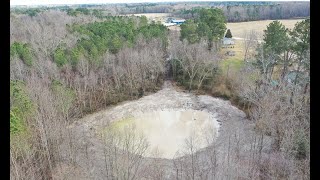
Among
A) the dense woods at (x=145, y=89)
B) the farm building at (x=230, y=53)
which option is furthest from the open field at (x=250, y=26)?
the dense woods at (x=145, y=89)

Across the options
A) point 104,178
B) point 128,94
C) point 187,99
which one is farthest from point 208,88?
point 104,178

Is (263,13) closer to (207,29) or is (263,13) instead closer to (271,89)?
(207,29)

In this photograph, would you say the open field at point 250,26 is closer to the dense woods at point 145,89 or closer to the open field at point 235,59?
the open field at point 235,59

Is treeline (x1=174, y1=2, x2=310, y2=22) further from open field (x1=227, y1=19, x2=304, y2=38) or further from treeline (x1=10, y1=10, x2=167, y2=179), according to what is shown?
treeline (x1=10, y1=10, x2=167, y2=179)

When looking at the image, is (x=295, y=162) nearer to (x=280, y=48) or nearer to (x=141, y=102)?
(x=280, y=48)

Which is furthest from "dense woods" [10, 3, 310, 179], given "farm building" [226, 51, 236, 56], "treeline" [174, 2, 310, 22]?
"treeline" [174, 2, 310, 22]
